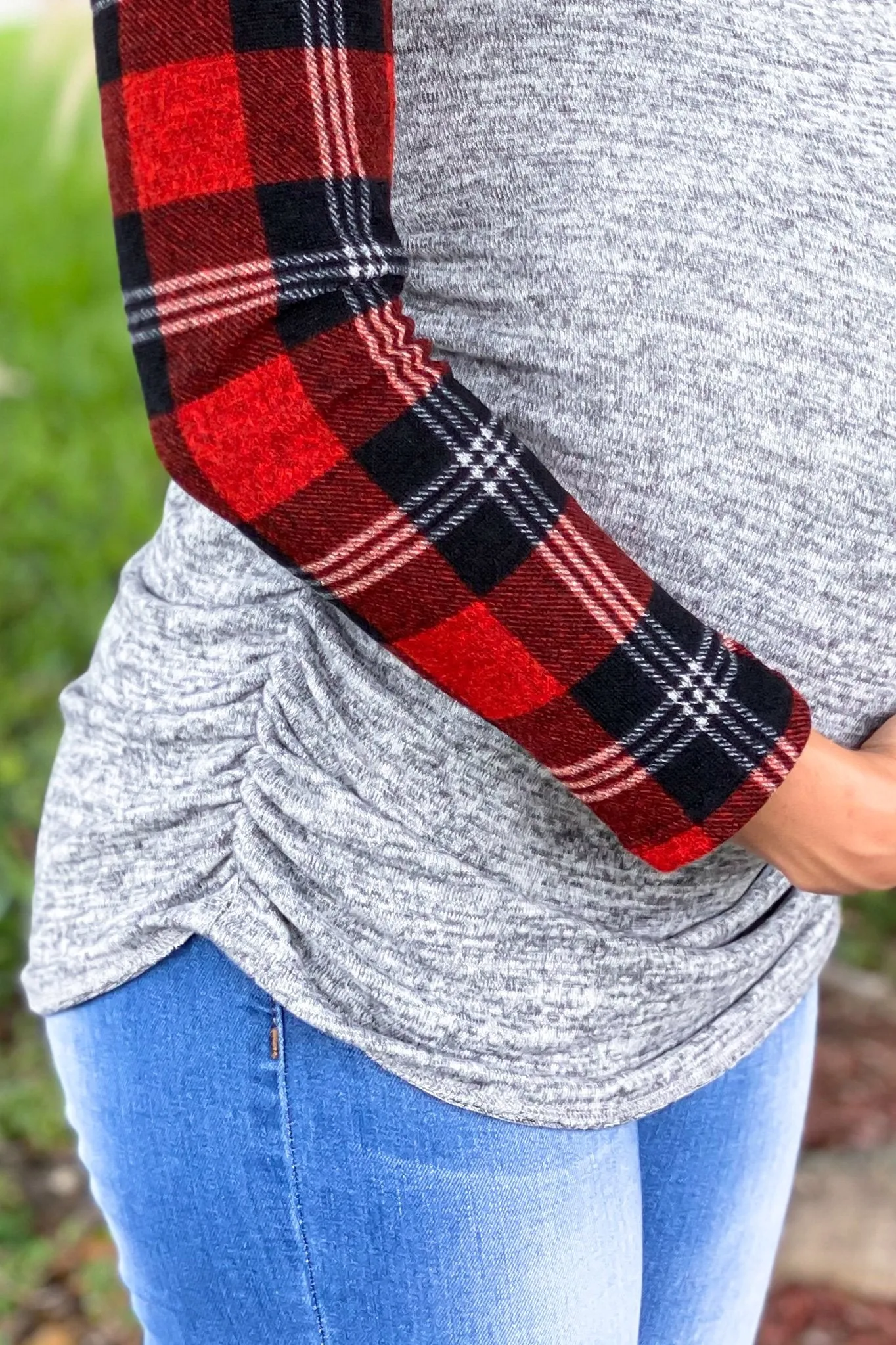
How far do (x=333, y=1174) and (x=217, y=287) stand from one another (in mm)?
488

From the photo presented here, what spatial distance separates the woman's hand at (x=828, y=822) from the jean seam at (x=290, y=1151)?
0.92ft

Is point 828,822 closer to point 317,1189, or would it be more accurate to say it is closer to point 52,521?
point 317,1189

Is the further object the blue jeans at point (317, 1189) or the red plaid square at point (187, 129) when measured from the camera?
the blue jeans at point (317, 1189)

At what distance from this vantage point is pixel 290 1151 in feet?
2.50

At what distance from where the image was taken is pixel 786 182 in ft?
2.51

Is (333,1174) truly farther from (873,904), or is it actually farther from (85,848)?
(873,904)

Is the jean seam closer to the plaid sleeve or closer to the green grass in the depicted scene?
the plaid sleeve

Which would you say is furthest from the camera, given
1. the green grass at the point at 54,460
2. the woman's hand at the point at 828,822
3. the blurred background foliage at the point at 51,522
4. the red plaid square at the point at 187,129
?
the green grass at the point at 54,460

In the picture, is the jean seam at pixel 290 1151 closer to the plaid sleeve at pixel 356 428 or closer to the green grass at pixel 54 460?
the plaid sleeve at pixel 356 428

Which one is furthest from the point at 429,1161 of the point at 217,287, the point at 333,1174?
the point at 217,287

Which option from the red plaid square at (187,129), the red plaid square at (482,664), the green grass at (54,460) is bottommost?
the green grass at (54,460)

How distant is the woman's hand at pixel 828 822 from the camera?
2.37 ft

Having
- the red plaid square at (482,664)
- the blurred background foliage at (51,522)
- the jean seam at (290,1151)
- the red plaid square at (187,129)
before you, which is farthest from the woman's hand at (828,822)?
the blurred background foliage at (51,522)

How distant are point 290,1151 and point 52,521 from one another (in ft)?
10.7
